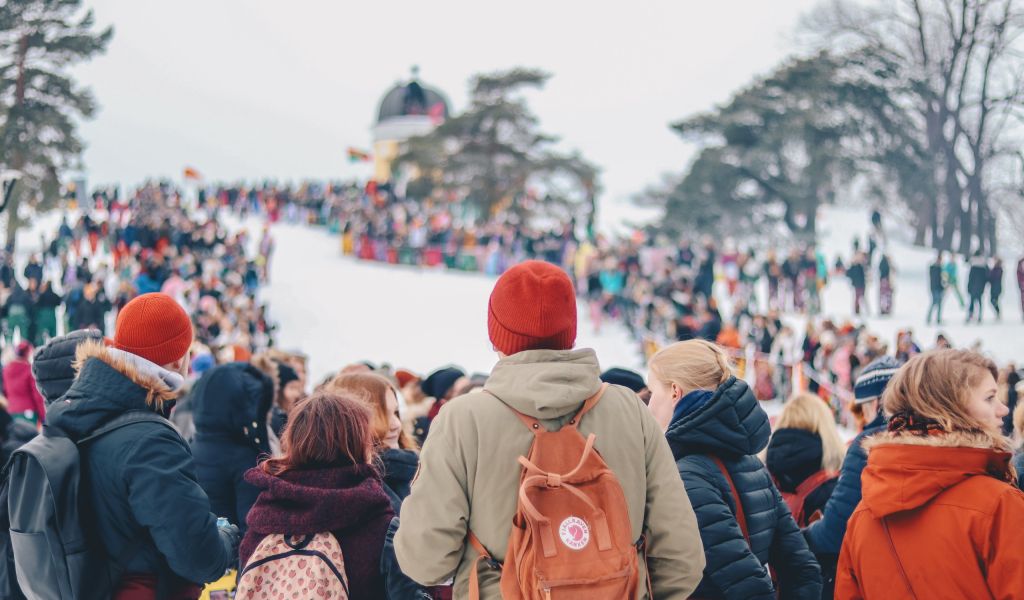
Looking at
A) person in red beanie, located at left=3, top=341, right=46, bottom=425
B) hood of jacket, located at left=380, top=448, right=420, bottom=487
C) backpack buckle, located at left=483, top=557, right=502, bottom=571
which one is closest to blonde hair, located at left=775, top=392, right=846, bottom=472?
hood of jacket, located at left=380, top=448, right=420, bottom=487

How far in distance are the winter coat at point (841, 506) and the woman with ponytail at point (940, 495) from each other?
20.0 inches

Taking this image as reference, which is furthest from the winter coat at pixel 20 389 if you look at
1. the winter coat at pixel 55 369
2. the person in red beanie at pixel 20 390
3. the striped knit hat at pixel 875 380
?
the striped knit hat at pixel 875 380

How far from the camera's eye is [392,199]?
3900cm

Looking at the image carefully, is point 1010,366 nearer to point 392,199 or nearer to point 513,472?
point 513,472

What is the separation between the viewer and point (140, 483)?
2670 millimetres

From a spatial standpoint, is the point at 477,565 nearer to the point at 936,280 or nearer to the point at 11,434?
the point at 11,434

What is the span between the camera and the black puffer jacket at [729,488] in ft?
8.79

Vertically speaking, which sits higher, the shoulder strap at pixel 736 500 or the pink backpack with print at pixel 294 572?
the shoulder strap at pixel 736 500

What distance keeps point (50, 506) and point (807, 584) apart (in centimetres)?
238

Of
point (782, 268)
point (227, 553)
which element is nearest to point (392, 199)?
point (782, 268)

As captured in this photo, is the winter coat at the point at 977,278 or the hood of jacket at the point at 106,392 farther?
the winter coat at the point at 977,278

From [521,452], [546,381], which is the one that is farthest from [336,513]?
[546,381]

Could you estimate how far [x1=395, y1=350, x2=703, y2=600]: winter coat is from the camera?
221cm

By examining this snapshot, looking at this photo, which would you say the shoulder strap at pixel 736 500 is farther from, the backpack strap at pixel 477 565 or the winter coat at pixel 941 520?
the backpack strap at pixel 477 565
